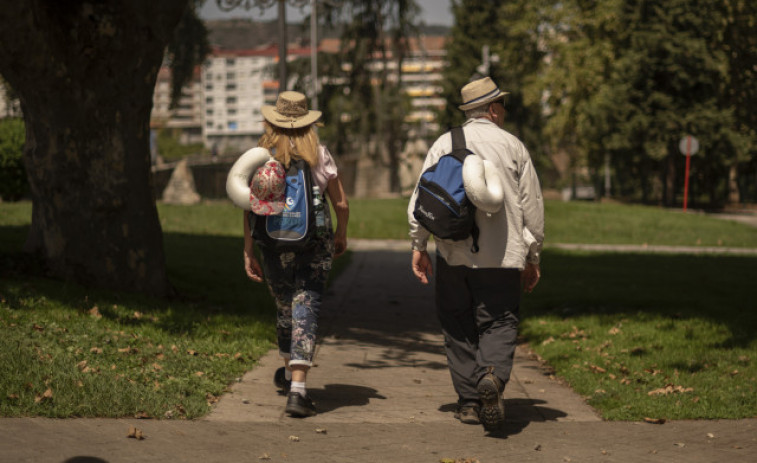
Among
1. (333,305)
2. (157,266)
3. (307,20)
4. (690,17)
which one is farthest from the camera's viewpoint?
(307,20)

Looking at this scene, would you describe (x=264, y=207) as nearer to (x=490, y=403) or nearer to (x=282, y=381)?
(x=282, y=381)

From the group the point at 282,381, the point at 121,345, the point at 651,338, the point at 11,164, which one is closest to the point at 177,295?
the point at 121,345

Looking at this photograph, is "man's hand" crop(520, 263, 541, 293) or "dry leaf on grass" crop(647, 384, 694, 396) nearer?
"man's hand" crop(520, 263, 541, 293)

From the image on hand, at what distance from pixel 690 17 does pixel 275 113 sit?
3509 centimetres

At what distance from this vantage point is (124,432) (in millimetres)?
5328

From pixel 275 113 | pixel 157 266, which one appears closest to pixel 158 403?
pixel 275 113

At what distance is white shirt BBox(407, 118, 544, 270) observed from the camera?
5.81m

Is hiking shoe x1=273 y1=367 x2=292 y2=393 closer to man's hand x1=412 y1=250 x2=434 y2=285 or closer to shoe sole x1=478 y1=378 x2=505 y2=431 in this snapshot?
man's hand x1=412 y1=250 x2=434 y2=285

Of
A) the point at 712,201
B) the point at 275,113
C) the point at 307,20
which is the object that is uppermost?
the point at 275,113

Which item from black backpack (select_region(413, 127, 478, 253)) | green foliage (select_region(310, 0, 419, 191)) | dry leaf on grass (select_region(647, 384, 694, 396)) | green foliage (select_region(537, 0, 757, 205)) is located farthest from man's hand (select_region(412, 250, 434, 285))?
green foliage (select_region(310, 0, 419, 191))

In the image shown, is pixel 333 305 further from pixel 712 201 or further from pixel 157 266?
pixel 712 201

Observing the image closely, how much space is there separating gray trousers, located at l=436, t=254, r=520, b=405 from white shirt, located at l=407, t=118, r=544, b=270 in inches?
3.8

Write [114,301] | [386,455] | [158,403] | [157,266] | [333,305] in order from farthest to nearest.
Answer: [333,305] < [157,266] < [114,301] < [158,403] < [386,455]

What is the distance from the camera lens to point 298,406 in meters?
5.99
